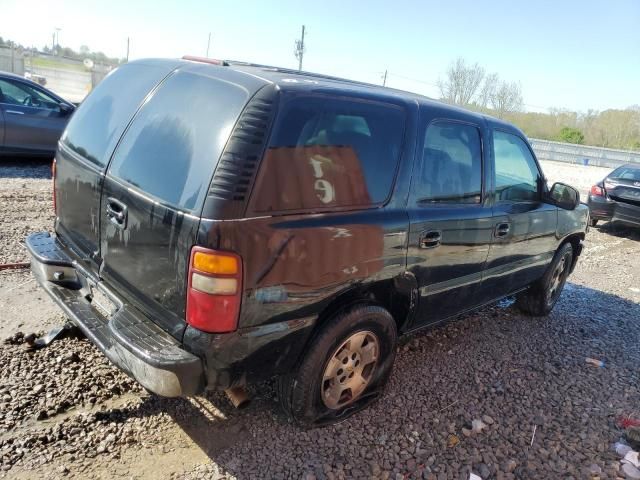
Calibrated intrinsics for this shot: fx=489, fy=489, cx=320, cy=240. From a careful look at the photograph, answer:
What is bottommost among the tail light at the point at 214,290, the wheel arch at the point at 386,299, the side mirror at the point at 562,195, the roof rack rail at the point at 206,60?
the wheel arch at the point at 386,299

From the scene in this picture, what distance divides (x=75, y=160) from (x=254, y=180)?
141 centimetres

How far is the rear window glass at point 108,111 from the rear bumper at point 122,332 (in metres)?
0.69

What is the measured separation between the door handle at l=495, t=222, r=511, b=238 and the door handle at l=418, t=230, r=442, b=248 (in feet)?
2.61

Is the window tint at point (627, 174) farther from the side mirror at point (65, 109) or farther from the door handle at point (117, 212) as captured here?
the side mirror at point (65, 109)

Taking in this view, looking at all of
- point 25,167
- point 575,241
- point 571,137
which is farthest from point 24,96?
point 571,137

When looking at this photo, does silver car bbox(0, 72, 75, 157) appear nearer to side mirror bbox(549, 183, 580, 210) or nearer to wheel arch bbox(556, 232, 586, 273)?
side mirror bbox(549, 183, 580, 210)

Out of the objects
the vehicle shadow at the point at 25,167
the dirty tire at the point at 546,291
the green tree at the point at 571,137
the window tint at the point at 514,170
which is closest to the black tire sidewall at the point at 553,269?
the dirty tire at the point at 546,291

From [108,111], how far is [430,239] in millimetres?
2079

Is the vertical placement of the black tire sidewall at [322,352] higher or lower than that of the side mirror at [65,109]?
lower

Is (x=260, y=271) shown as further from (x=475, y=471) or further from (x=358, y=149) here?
(x=475, y=471)

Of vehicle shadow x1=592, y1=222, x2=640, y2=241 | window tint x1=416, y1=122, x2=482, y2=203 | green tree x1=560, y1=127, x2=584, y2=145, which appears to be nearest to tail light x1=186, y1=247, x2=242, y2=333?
window tint x1=416, y1=122, x2=482, y2=203

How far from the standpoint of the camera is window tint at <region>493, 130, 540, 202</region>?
374 centimetres

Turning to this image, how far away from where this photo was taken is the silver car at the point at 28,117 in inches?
332

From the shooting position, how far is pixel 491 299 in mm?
4047
